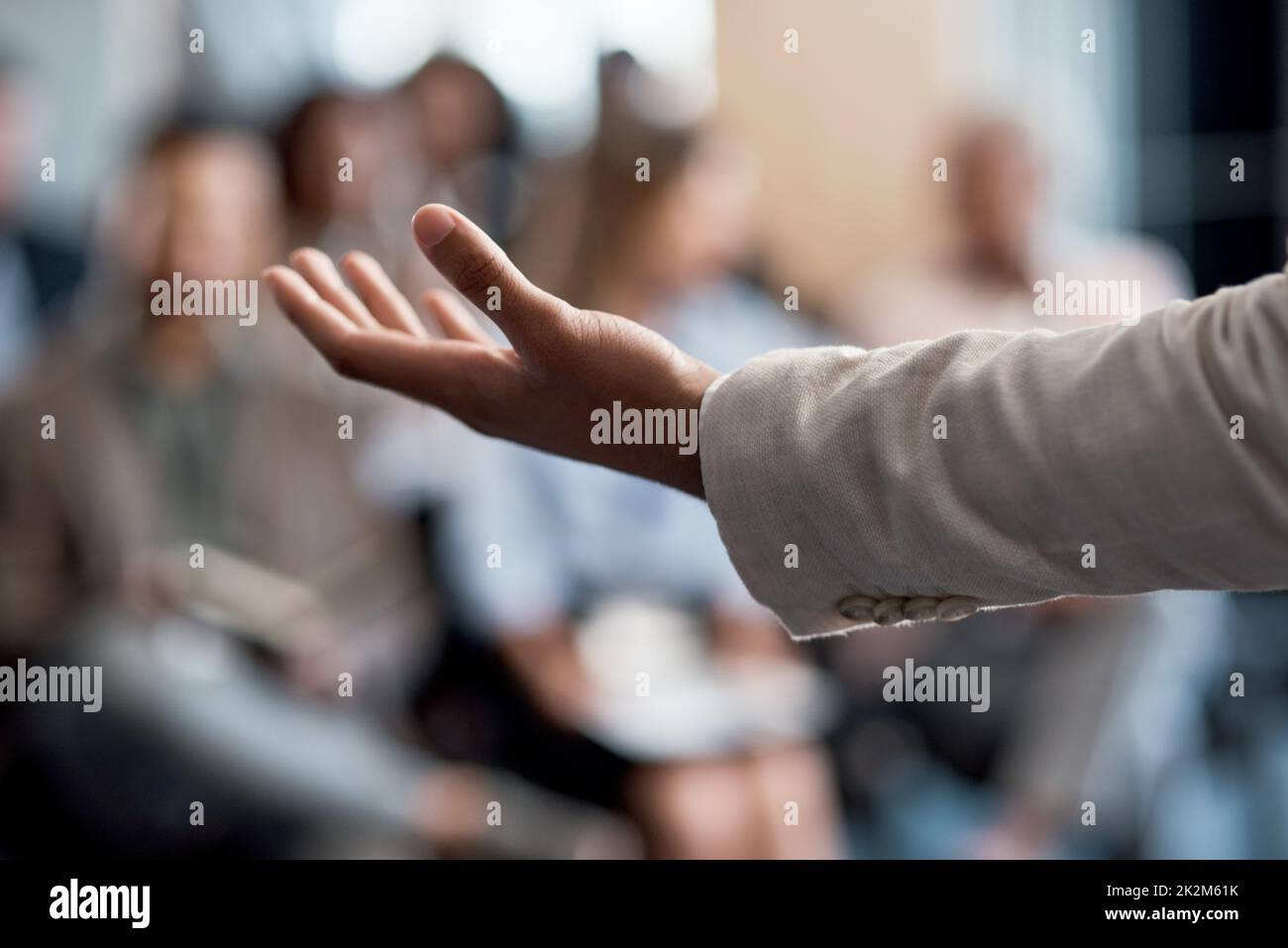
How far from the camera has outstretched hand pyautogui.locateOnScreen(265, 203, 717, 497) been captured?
20.2 inches

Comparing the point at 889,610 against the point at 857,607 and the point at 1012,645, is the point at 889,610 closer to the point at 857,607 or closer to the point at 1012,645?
the point at 857,607

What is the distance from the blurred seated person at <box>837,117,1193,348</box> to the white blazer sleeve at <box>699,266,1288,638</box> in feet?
3.47

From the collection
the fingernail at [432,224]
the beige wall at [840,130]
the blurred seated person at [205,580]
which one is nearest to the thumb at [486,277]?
the fingernail at [432,224]

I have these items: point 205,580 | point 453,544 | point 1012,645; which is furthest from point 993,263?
point 205,580

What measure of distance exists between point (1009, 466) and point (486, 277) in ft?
0.70

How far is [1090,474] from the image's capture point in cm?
47

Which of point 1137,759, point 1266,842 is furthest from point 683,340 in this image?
point 1266,842

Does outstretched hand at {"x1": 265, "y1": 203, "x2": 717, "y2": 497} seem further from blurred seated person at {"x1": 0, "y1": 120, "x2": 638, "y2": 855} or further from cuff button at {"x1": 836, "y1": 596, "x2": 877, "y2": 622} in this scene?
blurred seated person at {"x1": 0, "y1": 120, "x2": 638, "y2": 855}

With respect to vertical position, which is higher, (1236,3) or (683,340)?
(1236,3)

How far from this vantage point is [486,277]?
51 cm

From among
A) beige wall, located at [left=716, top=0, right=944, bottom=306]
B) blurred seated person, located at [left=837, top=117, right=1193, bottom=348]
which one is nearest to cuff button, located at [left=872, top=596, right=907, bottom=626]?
blurred seated person, located at [left=837, top=117, right=1193, bottom=348]
